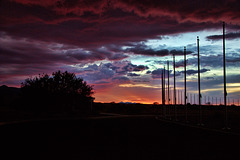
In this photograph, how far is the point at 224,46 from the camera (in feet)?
95.1

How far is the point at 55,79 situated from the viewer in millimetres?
64188

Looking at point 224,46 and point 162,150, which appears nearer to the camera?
point 162,150

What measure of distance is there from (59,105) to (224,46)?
41.9 metres

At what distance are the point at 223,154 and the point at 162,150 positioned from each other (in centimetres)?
236

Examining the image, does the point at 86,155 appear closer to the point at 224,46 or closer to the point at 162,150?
the point at 162,150

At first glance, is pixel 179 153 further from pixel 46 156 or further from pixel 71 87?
pixel 71 87

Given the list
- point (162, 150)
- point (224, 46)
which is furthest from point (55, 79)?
point (162, 150)

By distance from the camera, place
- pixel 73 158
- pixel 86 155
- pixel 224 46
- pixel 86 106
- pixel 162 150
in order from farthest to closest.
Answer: pixel 86 106, pixel 224 46, pixel 162 150, pixel 86 155, pixel 73 158

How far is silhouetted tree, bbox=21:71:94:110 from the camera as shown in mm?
60000

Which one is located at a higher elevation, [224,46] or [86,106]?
[224,46]

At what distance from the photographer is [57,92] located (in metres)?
62.1

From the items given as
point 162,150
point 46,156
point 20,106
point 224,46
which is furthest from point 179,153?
point 20,106

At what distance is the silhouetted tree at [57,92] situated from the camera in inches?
2362

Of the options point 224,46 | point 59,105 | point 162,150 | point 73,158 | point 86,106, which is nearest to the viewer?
point 73,158
